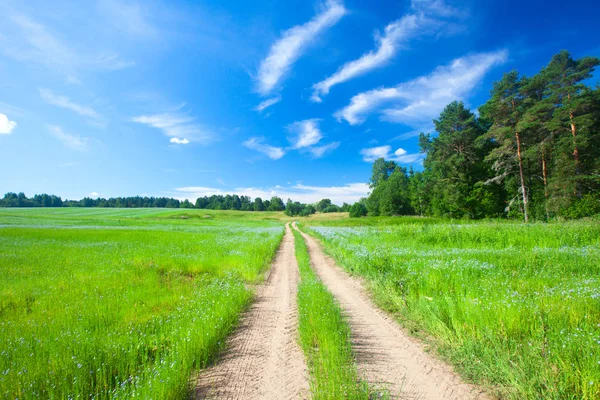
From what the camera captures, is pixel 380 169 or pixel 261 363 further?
pixel 380 169

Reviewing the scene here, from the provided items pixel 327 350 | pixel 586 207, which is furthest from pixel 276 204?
pixel 327 350

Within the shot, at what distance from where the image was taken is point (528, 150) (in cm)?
3148

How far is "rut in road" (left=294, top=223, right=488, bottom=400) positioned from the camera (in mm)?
3289

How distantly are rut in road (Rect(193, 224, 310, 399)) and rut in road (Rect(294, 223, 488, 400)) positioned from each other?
3.91 feet

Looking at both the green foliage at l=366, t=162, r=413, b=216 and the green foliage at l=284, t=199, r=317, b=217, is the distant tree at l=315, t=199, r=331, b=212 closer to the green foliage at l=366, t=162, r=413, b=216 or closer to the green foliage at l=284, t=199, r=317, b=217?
the green foliage at l=284, t=199, r=317, b=217

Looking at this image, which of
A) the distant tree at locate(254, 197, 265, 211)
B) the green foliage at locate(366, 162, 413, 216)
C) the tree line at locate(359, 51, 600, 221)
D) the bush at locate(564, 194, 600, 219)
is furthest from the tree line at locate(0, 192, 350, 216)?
the bush at locate(564, 194, 600, 219)

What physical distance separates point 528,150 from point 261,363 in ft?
144

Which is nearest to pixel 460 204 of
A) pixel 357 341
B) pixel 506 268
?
pixel 506 268

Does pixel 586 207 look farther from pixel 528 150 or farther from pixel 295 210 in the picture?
pixel 295 210

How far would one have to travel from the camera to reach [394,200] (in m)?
74.6

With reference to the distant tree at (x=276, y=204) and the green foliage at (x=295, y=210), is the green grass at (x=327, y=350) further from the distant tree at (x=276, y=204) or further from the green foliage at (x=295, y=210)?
the distant tree at (x=276, y=204)

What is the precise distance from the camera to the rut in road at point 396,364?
3.29m

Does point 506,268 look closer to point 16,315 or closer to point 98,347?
point 98,347

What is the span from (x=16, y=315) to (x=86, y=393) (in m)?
5.27
